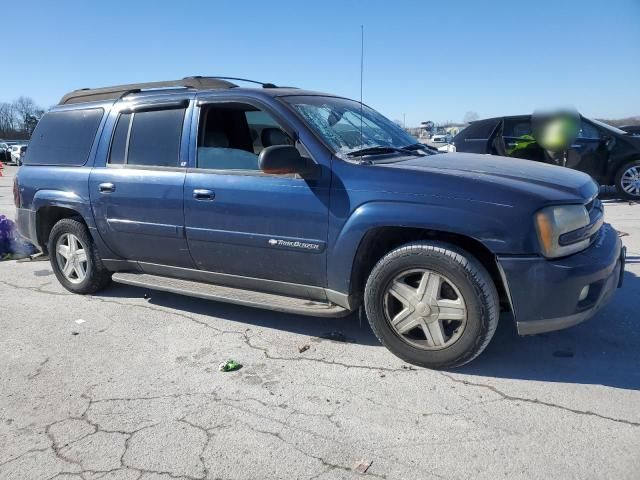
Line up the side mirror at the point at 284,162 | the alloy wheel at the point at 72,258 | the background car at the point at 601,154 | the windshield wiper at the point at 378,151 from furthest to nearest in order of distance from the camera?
the background car at the point at 601,154, the alloy wheel at the point at 72,258, the windshield wiper at the point at 378,151, the side mirror at the point at 284,162

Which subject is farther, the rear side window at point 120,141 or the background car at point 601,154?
the background car at point 601,154

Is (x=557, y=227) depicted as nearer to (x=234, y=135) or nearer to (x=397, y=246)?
(x=397, y=246)

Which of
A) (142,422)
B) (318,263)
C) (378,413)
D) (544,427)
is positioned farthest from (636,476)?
(142,422)

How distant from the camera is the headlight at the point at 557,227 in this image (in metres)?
2.92

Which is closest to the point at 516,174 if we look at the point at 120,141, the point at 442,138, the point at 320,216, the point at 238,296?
the point at 320,216

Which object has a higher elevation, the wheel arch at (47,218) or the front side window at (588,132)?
the front side window at (588,132)

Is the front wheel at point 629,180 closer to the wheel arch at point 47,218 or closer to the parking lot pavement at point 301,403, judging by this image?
the parking lot pavement at point 301,403

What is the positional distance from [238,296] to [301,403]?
3.82 feet

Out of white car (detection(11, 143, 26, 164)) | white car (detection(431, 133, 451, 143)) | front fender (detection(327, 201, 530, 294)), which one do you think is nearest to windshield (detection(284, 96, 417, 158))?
front fender (detection(327, 201, 530, 294))

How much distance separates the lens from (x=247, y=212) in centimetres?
371

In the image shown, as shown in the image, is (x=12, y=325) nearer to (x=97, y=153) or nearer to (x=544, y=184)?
(x=97, y=153)

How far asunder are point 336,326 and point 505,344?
4.17 ft

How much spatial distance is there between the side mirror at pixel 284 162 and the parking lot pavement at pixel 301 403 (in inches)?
50.8

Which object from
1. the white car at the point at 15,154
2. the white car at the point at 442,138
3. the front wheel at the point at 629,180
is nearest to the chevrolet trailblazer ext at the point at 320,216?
the front wheel at the point at 629,180
